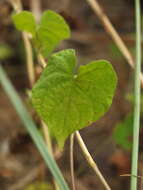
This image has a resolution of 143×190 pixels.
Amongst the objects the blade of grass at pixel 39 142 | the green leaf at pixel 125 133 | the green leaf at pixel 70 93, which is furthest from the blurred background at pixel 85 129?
the green leaf at pixel 70 93

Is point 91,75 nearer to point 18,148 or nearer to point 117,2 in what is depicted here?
point 18,148

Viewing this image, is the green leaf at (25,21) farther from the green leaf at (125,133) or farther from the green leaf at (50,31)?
the green leaf at (125,133)

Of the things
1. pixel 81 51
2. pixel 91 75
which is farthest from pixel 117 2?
pixel 91 75

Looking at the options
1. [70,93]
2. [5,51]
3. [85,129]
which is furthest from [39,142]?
[5,51]

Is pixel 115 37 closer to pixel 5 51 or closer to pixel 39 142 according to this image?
pixel 39 142

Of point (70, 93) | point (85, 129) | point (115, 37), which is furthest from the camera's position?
point (85, 129)
